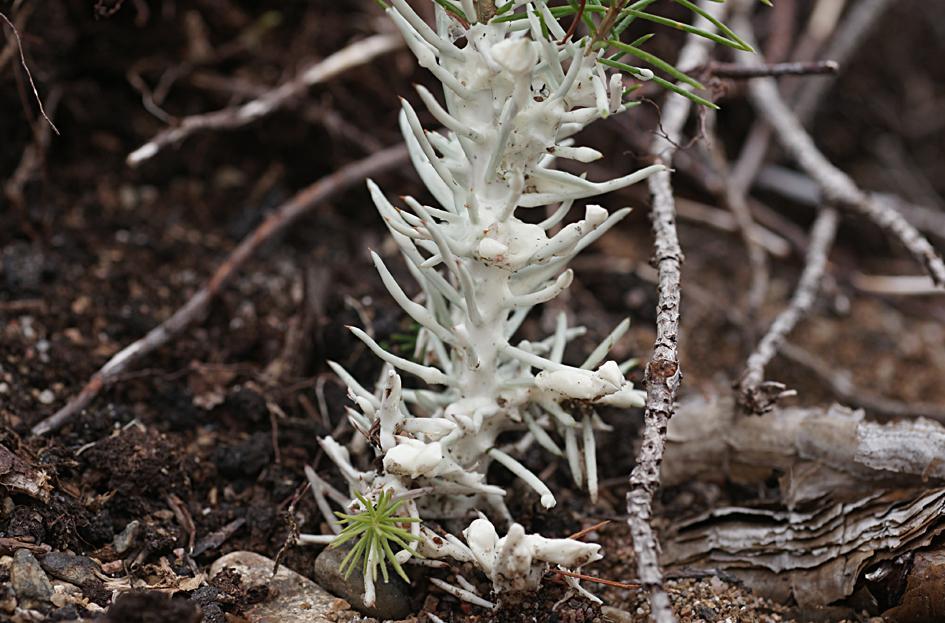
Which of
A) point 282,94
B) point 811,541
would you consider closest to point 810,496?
point 811,541

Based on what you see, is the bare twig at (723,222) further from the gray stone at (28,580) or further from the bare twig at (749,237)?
the gray stone at (28,580)

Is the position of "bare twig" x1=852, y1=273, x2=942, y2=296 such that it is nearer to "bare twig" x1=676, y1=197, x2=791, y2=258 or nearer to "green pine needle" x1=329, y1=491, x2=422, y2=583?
"bare twig" x1=676, y1=197, x2=791, y2=258

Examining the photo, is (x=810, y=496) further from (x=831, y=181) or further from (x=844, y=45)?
(x=844, y=45)

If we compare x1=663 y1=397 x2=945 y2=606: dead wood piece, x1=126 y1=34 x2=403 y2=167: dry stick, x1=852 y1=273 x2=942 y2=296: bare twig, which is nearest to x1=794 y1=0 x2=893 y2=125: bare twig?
x1=852 y1=273 x2=942 y2=296: bare twig

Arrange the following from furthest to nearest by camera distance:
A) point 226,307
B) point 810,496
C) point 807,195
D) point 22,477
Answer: point 807,195 < point 226,307 < point 810,496 < point 22,477

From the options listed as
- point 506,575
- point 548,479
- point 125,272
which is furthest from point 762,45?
point 506,575

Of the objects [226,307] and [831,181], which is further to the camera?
[831,181]

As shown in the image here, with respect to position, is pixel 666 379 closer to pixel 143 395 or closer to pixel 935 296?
pixel 143 395
